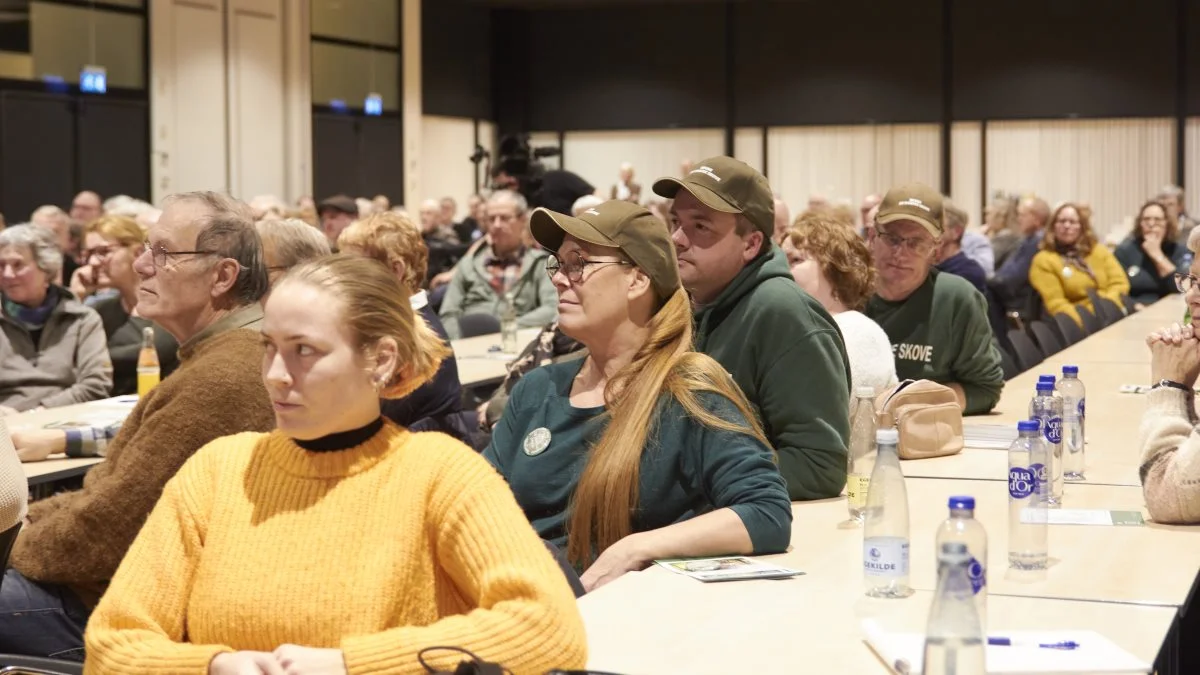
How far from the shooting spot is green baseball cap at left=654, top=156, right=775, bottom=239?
3617mm

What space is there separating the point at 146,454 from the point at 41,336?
3.43m

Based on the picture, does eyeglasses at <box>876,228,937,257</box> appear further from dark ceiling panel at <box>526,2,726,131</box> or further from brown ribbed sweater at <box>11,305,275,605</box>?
dark ceiling panel at <box>526,2,726,131</box>

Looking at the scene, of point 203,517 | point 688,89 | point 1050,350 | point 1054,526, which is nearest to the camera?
point 203,517

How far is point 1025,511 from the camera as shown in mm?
2842

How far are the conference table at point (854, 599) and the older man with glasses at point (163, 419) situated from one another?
3.43 ft

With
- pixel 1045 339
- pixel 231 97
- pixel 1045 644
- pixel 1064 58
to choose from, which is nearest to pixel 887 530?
pixel 1045 644

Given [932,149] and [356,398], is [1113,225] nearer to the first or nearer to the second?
[932,149]

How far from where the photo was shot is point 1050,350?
24.7 feet

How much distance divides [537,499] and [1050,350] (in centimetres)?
511

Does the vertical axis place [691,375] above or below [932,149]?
below

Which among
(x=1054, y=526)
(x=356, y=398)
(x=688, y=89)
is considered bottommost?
(x=1054, y=526)

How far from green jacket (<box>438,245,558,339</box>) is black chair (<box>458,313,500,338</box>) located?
0.06 m

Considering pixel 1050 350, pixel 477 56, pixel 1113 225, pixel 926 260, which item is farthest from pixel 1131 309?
pixel 477 56

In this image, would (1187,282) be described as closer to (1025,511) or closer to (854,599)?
(1025,511)
